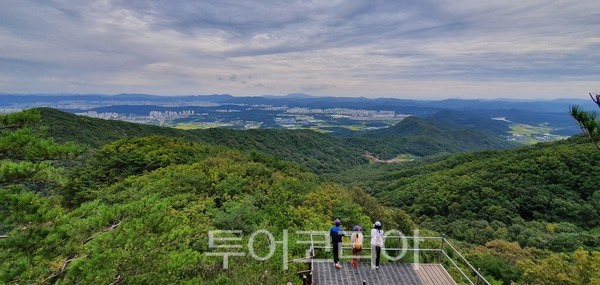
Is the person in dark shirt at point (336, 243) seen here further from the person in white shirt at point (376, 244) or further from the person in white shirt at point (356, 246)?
the person in white shirt at point (376, 244)

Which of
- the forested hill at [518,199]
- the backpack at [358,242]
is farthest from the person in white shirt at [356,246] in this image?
the forested hill at [518,199]

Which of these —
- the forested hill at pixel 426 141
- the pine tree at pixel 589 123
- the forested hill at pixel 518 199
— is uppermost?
the pine tree at pixel 589 123

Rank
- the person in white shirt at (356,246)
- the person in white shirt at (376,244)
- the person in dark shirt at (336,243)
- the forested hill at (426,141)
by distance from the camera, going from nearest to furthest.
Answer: the person in white shirt at (376,244)
the person in dark shirt at (336,243)
the person in white shirt at (356,246)
the forested hill at (426,141)

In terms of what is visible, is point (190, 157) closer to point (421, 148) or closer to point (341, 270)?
point (341, 270)

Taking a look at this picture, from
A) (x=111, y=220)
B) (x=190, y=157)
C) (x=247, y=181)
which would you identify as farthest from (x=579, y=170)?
(x=111, y=220)

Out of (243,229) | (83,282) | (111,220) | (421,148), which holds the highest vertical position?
(111,220)

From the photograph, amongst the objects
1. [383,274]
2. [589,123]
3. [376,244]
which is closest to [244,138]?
[376,244]
